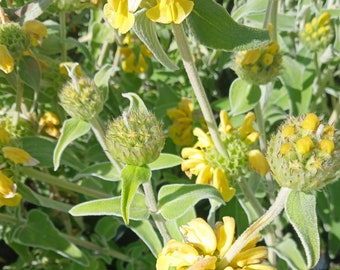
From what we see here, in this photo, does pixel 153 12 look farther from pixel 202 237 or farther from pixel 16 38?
pixel 16 38

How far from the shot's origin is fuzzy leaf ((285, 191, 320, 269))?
0.98 meters

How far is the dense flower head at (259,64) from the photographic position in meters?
1.46

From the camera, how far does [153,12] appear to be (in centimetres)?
98

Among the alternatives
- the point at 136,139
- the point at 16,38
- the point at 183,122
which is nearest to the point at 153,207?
the point at 136,139

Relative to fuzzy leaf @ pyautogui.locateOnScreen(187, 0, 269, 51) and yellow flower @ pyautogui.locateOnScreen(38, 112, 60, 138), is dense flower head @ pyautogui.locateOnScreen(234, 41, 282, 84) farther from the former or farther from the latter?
yellow flower @ pyautogui.locateOnScreen(38, 112, 60, 138)

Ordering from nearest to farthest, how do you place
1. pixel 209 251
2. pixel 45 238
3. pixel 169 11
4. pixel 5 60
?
1. pixel 169 11
2. pixel 209 251
3. pixel 5 60
4. pixel 45 238

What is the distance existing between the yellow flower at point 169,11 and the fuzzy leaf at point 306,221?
352 millimetres

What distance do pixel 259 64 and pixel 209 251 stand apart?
1.92ft

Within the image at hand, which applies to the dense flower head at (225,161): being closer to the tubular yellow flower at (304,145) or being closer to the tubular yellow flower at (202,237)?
the tubular yellow flower at (202,237)

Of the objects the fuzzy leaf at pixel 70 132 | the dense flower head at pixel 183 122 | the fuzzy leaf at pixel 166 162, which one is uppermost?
the fuzzy leaf at pixel 70 132

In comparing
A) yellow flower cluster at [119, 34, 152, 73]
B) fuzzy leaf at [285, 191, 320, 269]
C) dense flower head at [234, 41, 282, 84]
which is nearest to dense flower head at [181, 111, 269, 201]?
dense flower head at [234, 41, 282, 84]

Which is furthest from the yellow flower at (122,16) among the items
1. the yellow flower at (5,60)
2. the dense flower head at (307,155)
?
the yellow flower at (5,60)

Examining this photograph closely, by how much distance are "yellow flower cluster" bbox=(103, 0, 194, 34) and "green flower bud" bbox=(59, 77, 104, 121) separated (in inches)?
13.4

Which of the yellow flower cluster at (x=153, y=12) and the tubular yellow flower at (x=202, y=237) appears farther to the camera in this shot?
the tubular yellow flower at (x=202, y=237)
